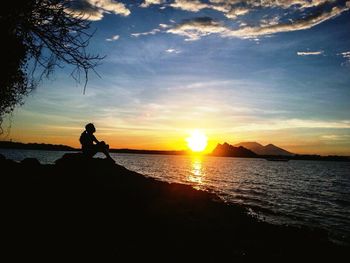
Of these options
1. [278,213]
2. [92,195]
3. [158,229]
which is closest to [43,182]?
[92,195]

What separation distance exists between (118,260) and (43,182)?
8.62 metres

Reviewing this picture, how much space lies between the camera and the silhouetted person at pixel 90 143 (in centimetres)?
1734

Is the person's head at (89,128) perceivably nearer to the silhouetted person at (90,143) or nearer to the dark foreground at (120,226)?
the silhouetted person at (90,143)

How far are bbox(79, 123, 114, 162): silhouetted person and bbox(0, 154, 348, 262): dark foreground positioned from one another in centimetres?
109

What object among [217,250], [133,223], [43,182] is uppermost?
[43,182]

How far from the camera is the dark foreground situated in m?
8.14

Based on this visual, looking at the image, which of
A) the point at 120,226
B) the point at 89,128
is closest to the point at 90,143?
the point at 89,128

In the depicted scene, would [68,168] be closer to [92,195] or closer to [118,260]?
[92,195]

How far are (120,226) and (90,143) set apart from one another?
8159mm

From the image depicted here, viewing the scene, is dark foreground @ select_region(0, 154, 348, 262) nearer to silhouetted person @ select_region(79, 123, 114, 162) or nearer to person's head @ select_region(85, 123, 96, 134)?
silhouetted person @ select_region(79, 123, 114, 162)

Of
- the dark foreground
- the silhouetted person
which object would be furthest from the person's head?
the dark foreground

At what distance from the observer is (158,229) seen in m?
11.8

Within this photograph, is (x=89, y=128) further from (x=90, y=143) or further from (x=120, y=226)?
(x=120, y=226)

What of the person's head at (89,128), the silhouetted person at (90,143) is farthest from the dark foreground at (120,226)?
the person's head at (89,128)
